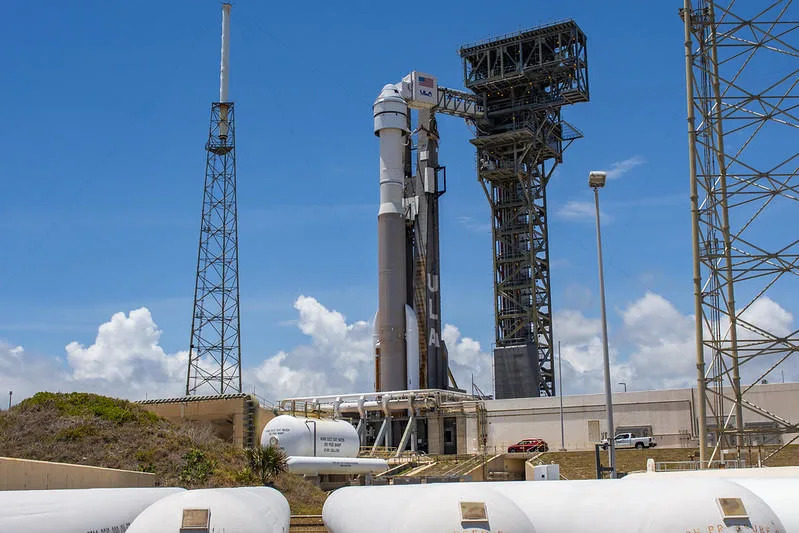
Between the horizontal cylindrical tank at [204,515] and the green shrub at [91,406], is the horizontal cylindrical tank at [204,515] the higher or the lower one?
the lower one

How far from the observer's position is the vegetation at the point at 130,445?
131 feet

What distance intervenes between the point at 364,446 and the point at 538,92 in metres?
37.2

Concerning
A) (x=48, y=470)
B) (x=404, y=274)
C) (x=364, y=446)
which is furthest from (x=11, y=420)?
(x=404, y=274)

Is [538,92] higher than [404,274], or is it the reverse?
[538,92]

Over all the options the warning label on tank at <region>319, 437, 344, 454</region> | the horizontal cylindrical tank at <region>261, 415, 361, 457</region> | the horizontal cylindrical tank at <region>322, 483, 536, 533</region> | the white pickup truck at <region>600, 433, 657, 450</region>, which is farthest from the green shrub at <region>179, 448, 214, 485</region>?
the white pickup truck at <region>600, 433, 657, 450</region>

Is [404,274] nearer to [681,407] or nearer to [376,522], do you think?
[681,407]

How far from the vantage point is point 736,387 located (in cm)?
3931

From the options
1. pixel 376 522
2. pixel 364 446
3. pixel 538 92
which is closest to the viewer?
pixel 376 522

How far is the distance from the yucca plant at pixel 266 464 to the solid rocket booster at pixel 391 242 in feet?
100

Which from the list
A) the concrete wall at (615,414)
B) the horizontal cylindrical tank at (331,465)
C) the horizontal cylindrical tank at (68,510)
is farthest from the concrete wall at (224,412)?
the horizontal cylindrical tank at (68,510)

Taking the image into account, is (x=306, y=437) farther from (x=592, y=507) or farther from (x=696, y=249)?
(x=592, y=507)

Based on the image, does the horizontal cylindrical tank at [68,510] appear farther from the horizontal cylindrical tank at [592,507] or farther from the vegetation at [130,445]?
the vegetation at [130,445]

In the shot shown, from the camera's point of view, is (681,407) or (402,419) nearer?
(681,407)

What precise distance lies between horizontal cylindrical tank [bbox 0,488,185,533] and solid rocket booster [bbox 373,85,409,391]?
179 ft
